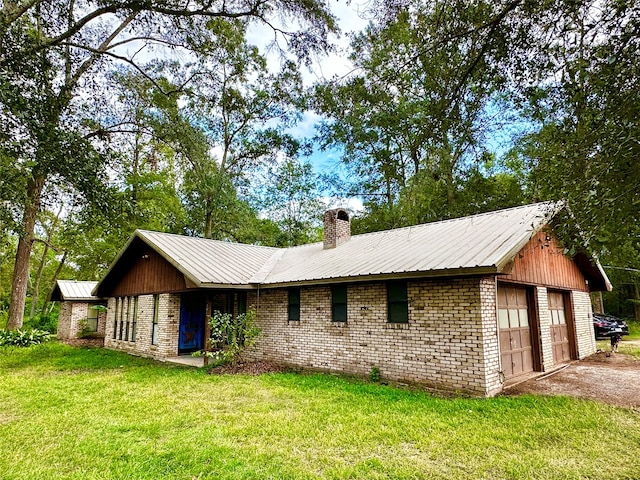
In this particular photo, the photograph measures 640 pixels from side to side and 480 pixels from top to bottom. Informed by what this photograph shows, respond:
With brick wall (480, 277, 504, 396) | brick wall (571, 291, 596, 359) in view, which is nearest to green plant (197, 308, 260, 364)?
brick wall (480, 277, 504, 396)

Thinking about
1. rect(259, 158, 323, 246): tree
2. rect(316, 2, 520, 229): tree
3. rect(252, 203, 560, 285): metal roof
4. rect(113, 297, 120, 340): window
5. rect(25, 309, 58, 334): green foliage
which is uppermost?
rect(259, 158, 323, 246): tree

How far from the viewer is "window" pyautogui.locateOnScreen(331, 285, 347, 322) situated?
376 inches

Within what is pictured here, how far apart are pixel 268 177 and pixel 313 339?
67.7 feet

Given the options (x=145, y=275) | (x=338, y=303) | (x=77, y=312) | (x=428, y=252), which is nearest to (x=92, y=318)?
(x=77, y=312)

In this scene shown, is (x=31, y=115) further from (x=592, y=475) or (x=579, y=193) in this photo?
(x=592, y=475)

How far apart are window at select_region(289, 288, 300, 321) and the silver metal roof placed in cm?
145

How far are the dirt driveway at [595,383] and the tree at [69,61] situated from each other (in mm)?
8435

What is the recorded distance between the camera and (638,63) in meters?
3.19

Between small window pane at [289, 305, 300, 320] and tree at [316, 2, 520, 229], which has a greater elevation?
tree at [316, 2, 520, 229]

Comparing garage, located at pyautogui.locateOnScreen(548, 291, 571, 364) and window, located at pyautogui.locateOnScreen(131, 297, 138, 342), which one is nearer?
garage, located at pyautogui.locateOnScreen(548, 291, 571, 364)

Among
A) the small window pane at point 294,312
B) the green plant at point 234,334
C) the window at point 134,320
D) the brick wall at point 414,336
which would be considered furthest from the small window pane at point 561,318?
the window at point 134,320

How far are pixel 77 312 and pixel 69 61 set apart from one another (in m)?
15.5

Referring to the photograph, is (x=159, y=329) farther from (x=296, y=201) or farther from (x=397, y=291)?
(x=296, y=201)

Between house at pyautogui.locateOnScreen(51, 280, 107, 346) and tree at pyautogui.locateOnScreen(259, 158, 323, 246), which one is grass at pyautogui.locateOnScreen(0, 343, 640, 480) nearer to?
house at pyautogui.locateOnScreen(51, 280, 107, 346)
